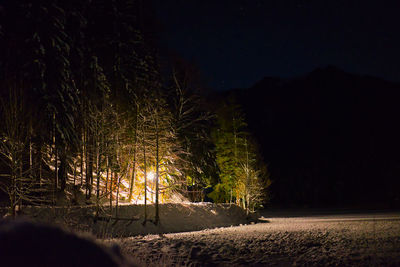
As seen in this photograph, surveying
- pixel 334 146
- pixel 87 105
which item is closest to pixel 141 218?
pixel 87 105

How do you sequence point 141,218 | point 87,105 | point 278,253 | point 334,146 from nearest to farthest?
point 278,253 → point 141,218 → point 87,105 → point 334,146

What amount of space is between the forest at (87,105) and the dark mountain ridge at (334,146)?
1353cm

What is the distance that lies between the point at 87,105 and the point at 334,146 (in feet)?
431

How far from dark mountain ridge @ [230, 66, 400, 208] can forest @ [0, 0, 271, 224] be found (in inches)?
533

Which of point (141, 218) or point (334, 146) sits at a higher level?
point (334, 146)

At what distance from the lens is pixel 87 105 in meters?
23.4

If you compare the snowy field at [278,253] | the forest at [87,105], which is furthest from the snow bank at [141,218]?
the snowy field at [278,253]

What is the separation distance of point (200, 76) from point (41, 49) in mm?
14484

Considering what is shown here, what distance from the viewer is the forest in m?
18.3

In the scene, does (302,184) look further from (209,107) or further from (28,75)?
(28,75)

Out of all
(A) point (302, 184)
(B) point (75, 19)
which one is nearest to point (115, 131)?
(B) point (75, 19)

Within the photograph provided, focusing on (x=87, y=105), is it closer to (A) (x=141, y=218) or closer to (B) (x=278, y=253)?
(A) (x=141, y=218)

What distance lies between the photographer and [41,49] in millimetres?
19484

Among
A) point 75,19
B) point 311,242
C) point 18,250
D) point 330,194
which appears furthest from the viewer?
point 330,194
